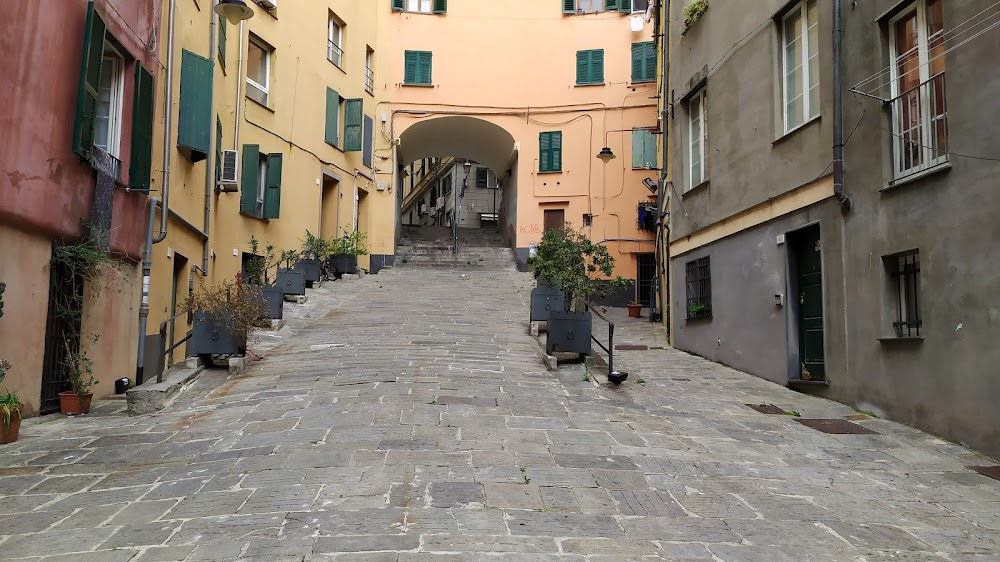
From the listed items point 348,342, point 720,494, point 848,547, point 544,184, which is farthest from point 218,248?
point 848,547

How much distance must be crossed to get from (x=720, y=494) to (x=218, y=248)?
40.7ft

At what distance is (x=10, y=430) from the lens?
258 inches

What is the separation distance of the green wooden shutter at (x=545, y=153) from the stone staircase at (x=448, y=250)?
2919 mm

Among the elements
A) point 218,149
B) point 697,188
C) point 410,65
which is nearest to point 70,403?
point 218,149

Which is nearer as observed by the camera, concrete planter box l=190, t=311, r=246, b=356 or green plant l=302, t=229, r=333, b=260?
concrete planter box l=190, t=311, r=246, b=356

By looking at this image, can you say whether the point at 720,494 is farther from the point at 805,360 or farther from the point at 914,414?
the point at 805,360

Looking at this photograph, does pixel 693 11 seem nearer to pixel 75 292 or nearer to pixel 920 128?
pixel 920 128

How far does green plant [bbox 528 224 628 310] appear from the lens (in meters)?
11.2

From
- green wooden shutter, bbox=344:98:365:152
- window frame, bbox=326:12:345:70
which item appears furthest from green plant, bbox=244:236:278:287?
window frame, bbox=326:12:345:70

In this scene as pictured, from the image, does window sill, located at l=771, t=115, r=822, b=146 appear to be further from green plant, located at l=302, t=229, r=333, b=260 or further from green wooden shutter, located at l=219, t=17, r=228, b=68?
green plant, located at l=302, t=229, r=333, b=260

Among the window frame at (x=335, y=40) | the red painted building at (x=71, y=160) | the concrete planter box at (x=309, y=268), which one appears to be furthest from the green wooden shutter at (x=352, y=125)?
the red painted building at (x=71, y=160)

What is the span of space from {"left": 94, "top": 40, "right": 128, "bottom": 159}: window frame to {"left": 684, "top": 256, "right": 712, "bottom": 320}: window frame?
28.5 feet

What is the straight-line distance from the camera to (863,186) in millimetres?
8164

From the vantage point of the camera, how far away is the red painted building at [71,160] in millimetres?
7098
